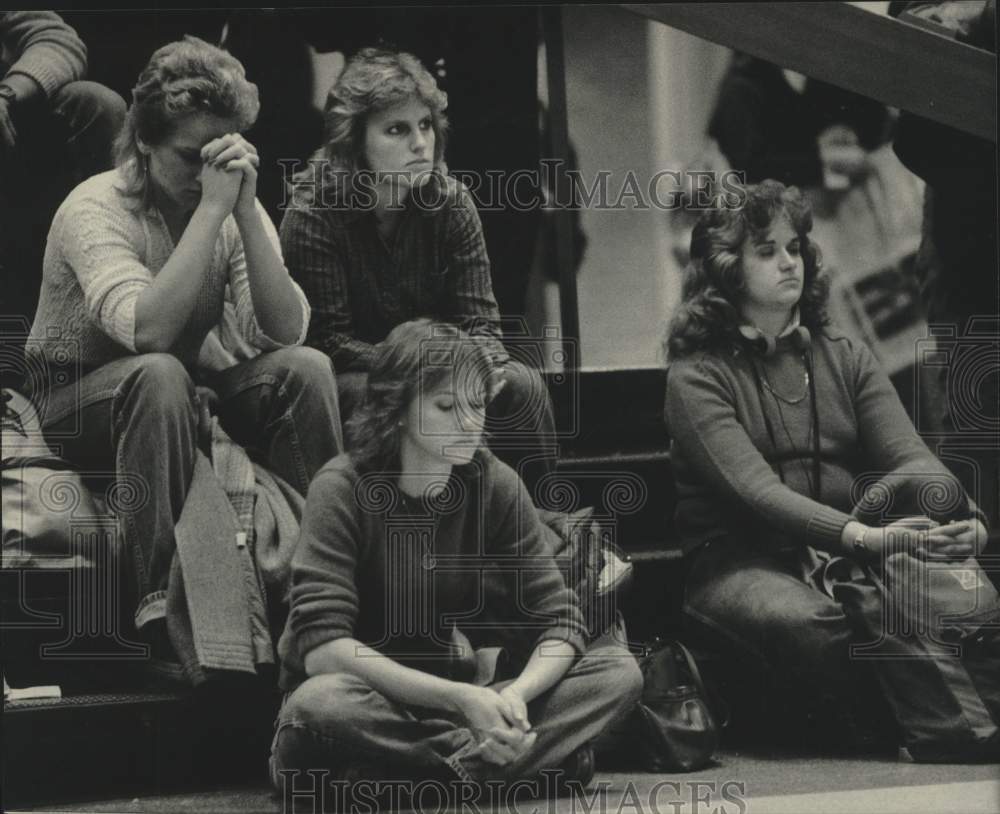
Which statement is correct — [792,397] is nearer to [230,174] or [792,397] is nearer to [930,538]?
[930,538]

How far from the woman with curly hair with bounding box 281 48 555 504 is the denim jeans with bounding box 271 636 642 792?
510mm

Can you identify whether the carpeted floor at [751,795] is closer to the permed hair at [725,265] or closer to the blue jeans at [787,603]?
the blue jeans at [787,603]

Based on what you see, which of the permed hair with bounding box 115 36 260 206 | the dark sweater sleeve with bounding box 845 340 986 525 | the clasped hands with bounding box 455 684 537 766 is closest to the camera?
the clasped hands with bounding box 455 684 537 766

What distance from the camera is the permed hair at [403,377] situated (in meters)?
3.50

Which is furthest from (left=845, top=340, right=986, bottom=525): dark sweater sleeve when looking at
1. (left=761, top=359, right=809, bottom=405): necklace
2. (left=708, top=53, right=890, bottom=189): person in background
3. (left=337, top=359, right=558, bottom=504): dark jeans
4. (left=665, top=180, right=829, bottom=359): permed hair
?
(left=337, top=359, right=558, bottom=504): dark jeans

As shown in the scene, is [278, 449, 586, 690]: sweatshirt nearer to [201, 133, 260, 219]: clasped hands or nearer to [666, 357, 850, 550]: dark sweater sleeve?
[666, 357, 850, 550]: dark sweater sleeve

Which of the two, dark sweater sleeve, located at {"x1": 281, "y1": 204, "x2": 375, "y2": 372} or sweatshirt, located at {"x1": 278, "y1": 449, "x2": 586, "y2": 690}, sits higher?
dark sweater sleeve, located at {"x1": 281, "y1": 204, "x2": 375, "y2": 372}

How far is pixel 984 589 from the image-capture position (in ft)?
12.0

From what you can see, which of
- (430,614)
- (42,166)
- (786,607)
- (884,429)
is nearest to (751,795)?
(786,607)

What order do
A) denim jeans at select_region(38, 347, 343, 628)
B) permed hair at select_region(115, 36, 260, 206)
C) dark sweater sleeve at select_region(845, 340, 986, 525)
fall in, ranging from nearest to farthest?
denim jeans at select_region(38, 347, 343, 628)
permed hair at select_region(115, 36, 260, 206)
dark sweater sleeve at select_region(845, 340, 986, 525)

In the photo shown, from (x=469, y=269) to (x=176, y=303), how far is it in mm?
680

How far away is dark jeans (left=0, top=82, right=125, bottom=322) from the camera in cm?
366

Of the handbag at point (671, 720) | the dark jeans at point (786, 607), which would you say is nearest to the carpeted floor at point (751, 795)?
the handbag at point (671, 720)

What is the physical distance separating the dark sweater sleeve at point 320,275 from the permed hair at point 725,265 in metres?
0.76
